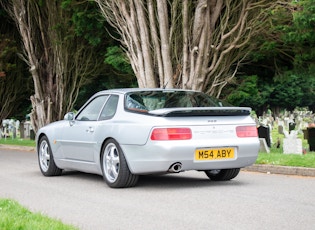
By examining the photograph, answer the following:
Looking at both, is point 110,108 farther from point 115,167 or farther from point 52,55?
point 52,55

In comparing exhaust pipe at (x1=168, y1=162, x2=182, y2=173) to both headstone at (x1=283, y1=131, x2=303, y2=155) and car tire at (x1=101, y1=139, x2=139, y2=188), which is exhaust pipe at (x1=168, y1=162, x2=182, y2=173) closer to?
car tire at (x1=101, y1=139, x2=139, y2=188)

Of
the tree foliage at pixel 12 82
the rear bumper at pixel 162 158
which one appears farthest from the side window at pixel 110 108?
the tree foliage at pixel 12 82

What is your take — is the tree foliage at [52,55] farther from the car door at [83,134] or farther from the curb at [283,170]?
the car door at [83,134]

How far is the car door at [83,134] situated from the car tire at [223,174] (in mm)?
2021

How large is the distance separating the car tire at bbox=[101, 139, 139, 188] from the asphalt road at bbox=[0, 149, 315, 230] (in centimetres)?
16

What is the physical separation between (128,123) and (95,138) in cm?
90

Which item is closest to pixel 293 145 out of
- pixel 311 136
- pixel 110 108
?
pixel 311 136

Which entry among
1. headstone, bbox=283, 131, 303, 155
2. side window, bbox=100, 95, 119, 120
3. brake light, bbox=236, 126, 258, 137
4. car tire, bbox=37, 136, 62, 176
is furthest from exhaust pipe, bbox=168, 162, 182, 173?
headstone, bbox=283, 131, 303, 155

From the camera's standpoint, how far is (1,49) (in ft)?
89.1

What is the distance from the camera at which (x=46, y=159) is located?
38.8 feet

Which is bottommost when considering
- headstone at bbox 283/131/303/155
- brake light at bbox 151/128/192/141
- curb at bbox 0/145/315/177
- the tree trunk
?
headstone at bbox 283/131/303/155

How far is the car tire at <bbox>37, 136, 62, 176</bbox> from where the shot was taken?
11586 mm

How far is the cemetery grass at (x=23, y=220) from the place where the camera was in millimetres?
5688

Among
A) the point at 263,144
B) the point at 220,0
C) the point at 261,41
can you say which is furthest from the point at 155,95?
the point at 261,41
